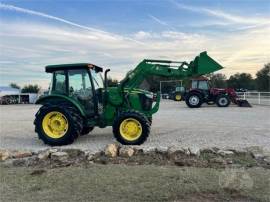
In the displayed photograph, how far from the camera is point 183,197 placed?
573cm

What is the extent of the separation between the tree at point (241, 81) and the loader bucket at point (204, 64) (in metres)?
62.6

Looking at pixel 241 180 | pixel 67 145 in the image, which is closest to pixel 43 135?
pixel 67 145

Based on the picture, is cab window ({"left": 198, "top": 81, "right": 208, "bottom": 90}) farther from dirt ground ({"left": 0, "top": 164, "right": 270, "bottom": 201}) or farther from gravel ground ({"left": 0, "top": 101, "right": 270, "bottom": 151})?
dirt ground ({"left": 0, "top": 164, "right": 270, "bottom": 201})

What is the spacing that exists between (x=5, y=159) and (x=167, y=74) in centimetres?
555

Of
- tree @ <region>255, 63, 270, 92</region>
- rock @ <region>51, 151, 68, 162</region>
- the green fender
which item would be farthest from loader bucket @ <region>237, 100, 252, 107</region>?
tree @ <region>255, 63, 270, 92</region>

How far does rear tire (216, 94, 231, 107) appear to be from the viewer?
28.0 meters

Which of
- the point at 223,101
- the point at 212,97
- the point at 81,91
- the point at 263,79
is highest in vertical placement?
the point at 263,79

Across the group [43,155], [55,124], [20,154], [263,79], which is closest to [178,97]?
[263,79]

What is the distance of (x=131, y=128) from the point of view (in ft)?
35.9

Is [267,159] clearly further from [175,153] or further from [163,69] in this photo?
[163,69]

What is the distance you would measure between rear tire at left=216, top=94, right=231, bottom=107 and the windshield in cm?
1717

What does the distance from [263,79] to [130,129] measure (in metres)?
56.6

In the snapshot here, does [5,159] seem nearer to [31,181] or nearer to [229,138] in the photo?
[31,181]

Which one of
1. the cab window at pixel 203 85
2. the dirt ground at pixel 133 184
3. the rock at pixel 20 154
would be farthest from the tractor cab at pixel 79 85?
the cab window at pixel 203 85
